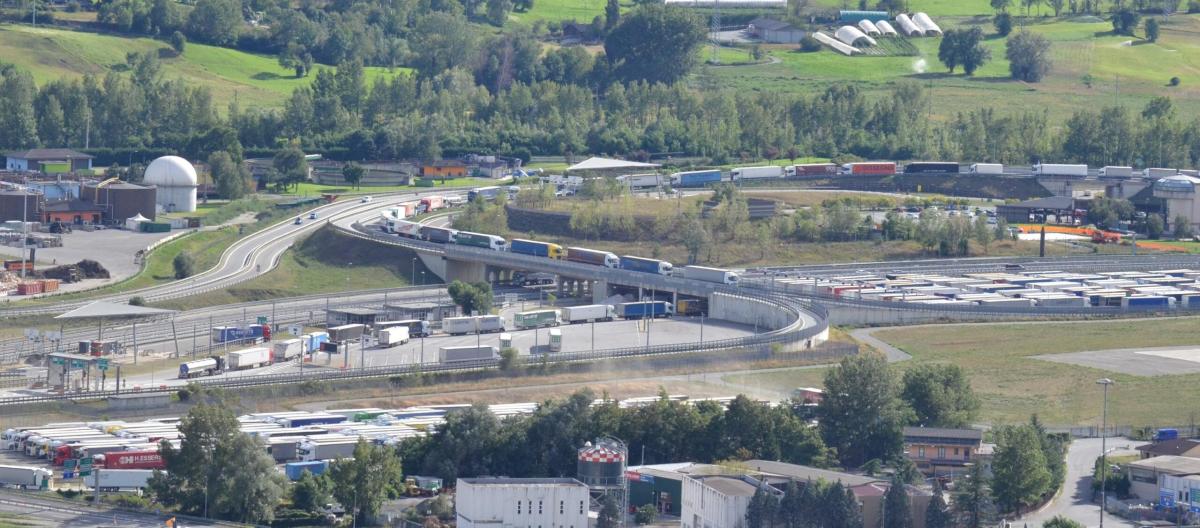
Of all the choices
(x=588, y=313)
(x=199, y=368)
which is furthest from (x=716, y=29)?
(x=199, y=368)

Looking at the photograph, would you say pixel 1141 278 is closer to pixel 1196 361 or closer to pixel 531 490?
pixel 1196 361

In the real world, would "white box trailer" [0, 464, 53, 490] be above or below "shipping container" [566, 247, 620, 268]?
below

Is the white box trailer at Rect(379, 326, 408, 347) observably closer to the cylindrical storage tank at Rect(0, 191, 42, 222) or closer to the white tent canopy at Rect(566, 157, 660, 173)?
the cylindrical storage tank at Rect(0, 191, 42, 222)

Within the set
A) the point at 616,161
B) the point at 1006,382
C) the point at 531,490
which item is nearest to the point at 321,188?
the point at 616,161

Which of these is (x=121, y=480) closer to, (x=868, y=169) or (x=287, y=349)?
(x=287, y=349)

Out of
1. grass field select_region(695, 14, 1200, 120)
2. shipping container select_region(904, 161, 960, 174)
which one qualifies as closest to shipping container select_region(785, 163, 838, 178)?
shipping container select_region(904, 161, 960, 174)

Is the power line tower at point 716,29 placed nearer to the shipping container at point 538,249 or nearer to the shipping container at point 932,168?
the shipping container at point 932,168
